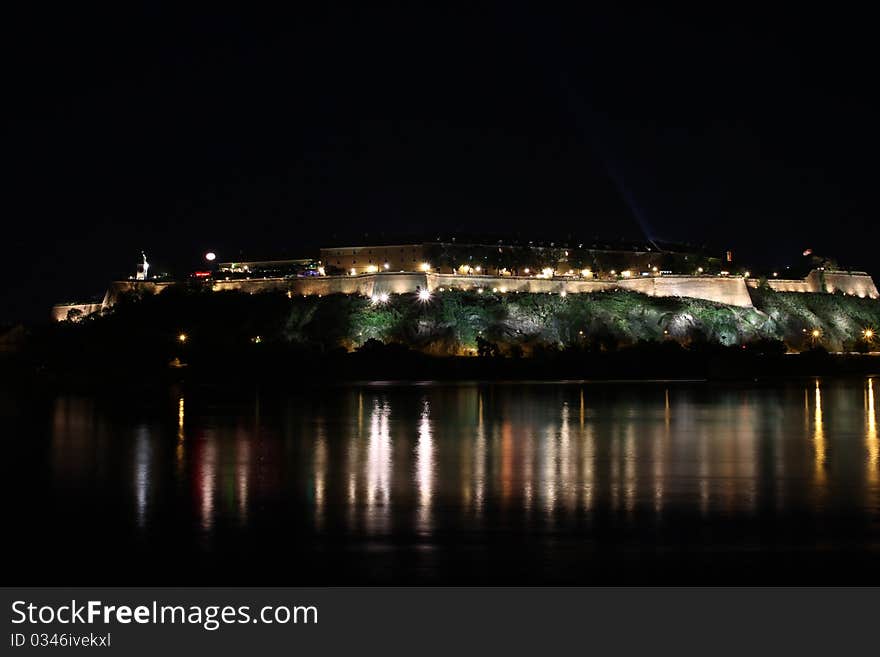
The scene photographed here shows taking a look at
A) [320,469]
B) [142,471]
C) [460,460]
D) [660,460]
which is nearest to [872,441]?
[660,460]

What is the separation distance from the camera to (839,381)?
48.2 m

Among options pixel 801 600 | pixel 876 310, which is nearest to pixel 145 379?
pixel 801 600

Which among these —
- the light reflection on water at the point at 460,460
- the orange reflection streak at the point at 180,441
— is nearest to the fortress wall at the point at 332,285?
the light reflection on water at the point at 460,460

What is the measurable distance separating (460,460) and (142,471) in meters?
5.22

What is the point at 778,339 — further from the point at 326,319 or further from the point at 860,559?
the point at 860,559

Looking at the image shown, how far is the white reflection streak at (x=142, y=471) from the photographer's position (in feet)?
42.3

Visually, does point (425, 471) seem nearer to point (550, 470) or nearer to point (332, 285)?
point (550, 470)

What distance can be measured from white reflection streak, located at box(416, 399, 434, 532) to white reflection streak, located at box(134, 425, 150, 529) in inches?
127

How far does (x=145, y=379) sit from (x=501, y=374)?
15.8m

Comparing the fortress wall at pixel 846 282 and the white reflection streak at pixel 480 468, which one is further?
the fortress wall at pixel 846 282

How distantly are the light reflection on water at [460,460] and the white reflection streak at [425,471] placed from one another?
0.04m

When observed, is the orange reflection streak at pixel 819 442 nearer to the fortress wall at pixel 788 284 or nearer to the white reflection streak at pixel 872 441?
the white reflection streak at pixel 872 441

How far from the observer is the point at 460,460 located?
1794 centimetres

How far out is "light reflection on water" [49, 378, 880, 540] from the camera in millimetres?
12977
